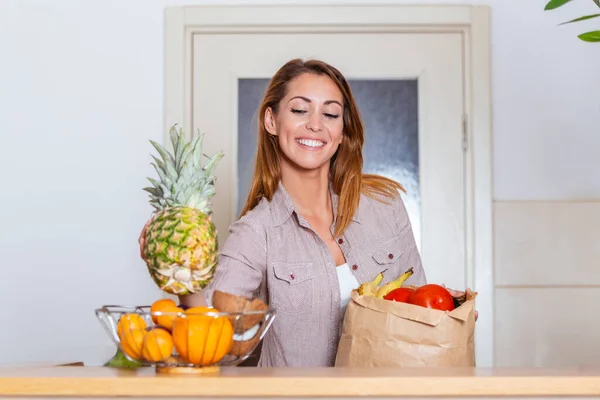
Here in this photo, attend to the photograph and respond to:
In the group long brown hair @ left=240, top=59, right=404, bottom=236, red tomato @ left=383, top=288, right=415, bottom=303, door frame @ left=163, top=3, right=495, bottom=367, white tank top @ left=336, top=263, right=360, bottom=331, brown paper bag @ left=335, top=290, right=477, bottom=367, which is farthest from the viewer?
door frame @ left=163, top=3, right=495, bottom=367

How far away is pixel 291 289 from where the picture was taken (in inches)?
78.8

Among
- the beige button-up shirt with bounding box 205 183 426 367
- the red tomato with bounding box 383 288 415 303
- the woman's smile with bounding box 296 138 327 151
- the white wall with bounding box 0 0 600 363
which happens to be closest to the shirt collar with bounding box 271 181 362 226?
the beige button-up shirt with bounding box 205 183 426 367

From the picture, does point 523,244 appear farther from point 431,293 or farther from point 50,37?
point 50,37

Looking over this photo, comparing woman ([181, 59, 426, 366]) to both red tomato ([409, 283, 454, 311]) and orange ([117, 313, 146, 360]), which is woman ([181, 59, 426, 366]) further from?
orange ([117, 313, 146, 360])

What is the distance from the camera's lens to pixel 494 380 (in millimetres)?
1127

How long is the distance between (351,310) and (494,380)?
0.46m

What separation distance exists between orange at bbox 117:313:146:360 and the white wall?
68.0 inches

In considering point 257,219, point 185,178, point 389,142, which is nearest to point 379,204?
point 257,219

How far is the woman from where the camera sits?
200 centimetres

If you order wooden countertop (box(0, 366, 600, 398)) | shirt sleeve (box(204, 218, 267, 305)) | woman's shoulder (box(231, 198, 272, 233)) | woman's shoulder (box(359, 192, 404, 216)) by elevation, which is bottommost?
wooden countertop (box(0, 366, 600, 398))

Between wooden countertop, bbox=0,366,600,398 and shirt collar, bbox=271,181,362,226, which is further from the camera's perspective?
shirt collar, bbox=271,181,362,226

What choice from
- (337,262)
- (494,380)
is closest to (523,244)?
(337,262)

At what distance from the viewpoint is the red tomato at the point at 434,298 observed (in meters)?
1.50

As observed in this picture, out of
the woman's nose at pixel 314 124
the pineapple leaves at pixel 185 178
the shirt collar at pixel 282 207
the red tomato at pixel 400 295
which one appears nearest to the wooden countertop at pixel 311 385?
the pineapple leaves at pixel 185 178
